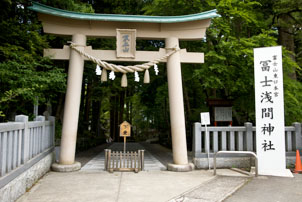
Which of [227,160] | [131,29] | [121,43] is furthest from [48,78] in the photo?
[227,160]

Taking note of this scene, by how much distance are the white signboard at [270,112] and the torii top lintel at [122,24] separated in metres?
2.40

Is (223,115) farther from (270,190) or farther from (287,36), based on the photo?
(287,36)

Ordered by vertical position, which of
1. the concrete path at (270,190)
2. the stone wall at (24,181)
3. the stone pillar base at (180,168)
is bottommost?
the concrete path at (270,190)

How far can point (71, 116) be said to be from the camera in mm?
8148

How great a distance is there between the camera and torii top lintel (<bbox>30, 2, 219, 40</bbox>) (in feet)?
26.8

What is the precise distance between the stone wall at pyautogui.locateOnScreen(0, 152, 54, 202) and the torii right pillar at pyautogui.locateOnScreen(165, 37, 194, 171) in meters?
4.12

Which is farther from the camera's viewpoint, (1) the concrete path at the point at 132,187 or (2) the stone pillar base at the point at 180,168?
(2) the stone pillar base at the point at 180,168

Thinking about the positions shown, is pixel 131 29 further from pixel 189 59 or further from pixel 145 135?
pixel 145 135

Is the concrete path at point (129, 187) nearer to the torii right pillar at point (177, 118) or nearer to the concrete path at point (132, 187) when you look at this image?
the concrete path at point (132, 187)

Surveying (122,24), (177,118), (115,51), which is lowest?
(177,118)

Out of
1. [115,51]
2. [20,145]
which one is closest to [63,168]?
[20,145]

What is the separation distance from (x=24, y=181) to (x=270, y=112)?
7381 mm

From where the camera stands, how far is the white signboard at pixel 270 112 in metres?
7.65

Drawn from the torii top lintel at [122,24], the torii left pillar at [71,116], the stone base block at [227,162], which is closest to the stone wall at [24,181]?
the torii left pillar at [71,116]
